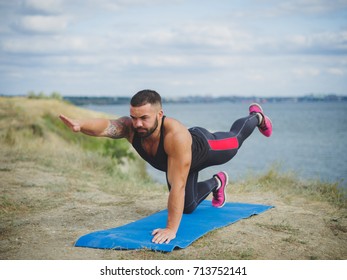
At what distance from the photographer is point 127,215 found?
16.8 ft

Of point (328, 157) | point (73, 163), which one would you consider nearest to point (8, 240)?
point (73, 163)

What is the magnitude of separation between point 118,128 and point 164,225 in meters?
1.07

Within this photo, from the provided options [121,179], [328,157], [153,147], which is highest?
[153,147]

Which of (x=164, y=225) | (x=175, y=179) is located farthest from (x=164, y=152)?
(x=164, y=225)

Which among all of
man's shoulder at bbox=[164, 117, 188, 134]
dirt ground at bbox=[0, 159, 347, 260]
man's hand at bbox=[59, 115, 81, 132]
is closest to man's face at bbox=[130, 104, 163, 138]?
man's shoulder at bbox=[164, 117, 188, 134]

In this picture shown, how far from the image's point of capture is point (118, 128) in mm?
4305

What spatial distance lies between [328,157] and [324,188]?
12.7 metres

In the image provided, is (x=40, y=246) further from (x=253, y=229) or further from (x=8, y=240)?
(x=253, y=229)

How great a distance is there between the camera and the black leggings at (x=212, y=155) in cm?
471

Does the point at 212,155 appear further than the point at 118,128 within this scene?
Yes

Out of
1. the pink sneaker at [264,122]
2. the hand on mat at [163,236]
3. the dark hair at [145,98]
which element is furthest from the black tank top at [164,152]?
the pink sneaker at [264,122]

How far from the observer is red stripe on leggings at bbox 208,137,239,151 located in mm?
4707

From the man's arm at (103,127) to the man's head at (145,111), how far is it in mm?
282

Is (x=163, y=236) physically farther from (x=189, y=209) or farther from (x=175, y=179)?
(x=189, y=209)
